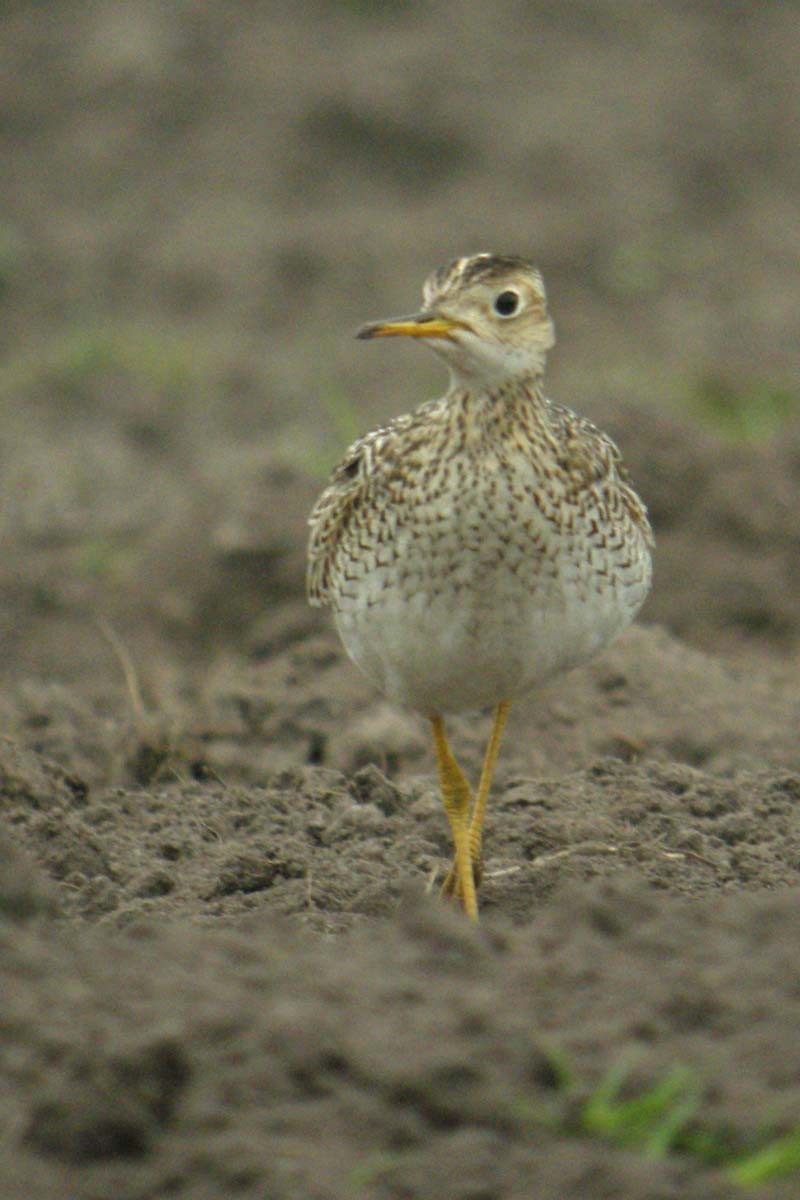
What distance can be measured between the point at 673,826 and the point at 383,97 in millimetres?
9991

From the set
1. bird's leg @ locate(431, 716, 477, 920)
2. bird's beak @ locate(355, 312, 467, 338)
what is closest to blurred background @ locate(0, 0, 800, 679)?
bird's leg @ locate(431, 716, 477, 920)

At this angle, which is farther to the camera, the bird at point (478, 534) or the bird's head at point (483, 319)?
the bird's head at point (483, 319)

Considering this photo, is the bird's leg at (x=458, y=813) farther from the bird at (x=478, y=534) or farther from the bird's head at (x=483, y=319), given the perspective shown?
the bird's head at (x=483, y=319)

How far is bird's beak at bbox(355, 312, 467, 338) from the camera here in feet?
18.1

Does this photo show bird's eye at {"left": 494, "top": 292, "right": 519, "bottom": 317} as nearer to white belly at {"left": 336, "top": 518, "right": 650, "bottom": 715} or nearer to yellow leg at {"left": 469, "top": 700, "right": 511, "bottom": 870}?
white belly at {"left": 336, "top": 518, "right": 650, "bottom": 715}

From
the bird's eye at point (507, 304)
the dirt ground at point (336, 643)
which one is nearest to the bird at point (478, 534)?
the bird's eye at point (507, 304)

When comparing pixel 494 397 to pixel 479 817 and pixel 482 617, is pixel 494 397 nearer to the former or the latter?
pixel 482 617

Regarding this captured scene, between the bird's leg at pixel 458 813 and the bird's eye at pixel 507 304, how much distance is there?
117 centimetres

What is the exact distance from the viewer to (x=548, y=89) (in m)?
15.8

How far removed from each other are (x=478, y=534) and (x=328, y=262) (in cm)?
892

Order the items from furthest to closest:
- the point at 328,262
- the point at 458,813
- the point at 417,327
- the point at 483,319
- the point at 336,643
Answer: the point at 328,262 → the point at 336,643 → the point at 458,813 → the point at 483,319 → the point at 417,327

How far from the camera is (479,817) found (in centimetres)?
608

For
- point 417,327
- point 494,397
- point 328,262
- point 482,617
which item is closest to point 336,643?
point 494,397

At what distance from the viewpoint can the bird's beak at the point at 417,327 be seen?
551 cm
